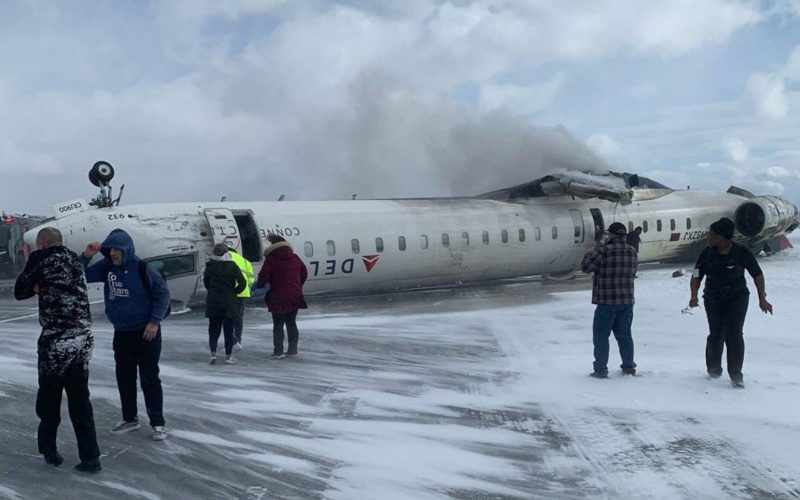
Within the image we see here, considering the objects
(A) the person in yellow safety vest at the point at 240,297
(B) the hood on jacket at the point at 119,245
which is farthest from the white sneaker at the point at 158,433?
(A) the person in yellow safety vest at the point at 240,297

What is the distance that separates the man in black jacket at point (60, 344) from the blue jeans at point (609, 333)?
541 centimetres

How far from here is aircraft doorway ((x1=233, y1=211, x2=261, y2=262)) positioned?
15.7 meters

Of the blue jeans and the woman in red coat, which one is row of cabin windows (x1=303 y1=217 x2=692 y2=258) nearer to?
the woman in red coat

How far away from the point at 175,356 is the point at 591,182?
13.3 metres

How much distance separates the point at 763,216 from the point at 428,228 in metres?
12.3

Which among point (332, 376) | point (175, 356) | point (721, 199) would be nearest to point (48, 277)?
point (332, 376)

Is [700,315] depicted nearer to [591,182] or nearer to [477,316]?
[477,316]

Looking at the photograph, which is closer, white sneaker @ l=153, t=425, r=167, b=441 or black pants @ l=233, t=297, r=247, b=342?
white sneaker @ l=153, t=425, r=167, b=441

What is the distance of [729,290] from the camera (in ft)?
24.6

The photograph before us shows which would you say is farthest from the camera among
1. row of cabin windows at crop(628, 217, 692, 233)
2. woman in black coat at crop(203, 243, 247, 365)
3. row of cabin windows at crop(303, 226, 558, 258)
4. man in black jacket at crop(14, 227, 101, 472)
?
row of cabin windows at crop(628, 217, 692, 233)

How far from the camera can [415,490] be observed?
4992 mm

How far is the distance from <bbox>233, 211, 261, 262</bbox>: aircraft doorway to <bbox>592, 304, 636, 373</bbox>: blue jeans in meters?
9.31

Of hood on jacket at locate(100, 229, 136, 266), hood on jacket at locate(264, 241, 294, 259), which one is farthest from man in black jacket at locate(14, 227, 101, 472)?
hood on jacket at locate(264, 241, 294, 259)

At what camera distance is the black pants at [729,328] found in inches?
294
